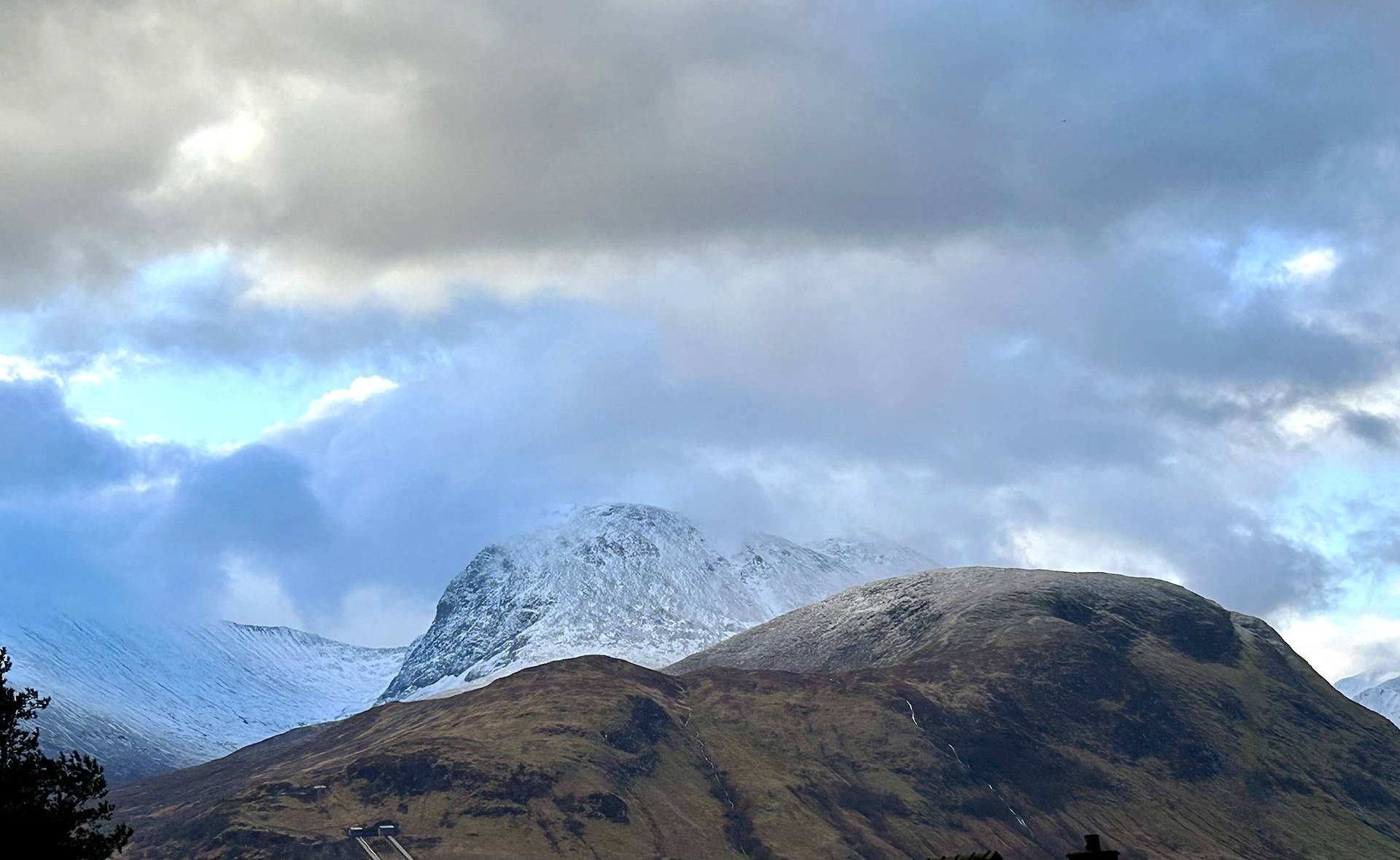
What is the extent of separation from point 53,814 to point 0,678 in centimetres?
691

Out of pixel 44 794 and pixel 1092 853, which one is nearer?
pixel 1092 853

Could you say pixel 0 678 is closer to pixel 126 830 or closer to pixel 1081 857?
pixel 126 830

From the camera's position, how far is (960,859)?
49625 millimetres

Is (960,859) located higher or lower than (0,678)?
lower

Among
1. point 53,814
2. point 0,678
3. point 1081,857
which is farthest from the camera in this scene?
point 0,678

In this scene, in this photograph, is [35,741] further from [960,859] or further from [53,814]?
[960,859]

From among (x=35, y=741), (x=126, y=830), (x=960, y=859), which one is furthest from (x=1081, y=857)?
(x=35, y=741)

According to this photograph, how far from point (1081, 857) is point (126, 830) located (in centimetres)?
3619

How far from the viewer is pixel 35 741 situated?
6291 centimetres

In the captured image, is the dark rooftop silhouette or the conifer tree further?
the conifer tree

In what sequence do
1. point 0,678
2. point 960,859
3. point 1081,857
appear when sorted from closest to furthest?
point 1081,857 → point 960,859 → point 0,678

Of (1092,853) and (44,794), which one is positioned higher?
(44,794)

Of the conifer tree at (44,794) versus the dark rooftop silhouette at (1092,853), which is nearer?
the dark rooftop silhouette at (1092,853)

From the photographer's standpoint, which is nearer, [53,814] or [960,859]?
[960,859]
